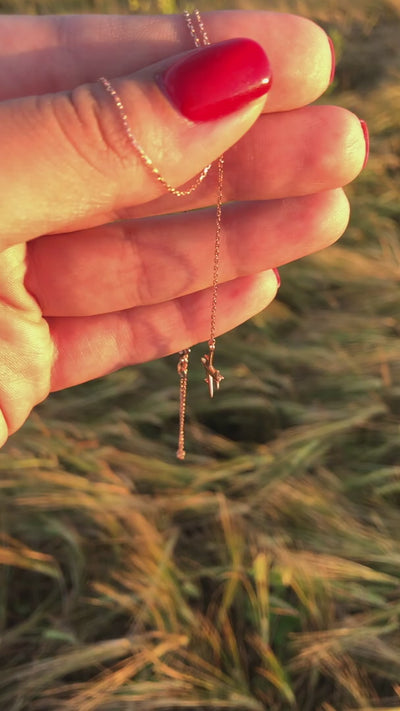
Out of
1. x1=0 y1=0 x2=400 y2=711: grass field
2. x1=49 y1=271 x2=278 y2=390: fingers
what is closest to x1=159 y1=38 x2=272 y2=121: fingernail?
x1=49 y1=271 x2=278 y2=390: fingers

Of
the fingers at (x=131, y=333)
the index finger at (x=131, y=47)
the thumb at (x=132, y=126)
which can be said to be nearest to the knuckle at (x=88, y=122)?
the thumb at (x=132, y=126)

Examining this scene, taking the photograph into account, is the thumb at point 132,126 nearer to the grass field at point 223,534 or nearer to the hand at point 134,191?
the hand at point 134,191

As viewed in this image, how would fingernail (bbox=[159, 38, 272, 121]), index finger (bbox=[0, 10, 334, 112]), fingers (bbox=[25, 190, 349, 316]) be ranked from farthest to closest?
fingers (bbox=[25, 190, 349, 316]) < index finger (bbox=[0, 10, 334, 112]) < fingernail (bbox=[159, 38, 272, 121])

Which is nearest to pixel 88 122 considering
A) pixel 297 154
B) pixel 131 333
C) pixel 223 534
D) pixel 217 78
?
pixel 217 78

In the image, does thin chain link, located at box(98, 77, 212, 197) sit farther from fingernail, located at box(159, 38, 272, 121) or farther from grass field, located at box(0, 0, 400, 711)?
grass field, located at box(0, 0, 400, 711)

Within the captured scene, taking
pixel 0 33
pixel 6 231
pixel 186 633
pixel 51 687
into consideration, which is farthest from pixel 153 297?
pixel 51 687

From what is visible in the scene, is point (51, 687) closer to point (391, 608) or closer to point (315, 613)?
point (315, 613)

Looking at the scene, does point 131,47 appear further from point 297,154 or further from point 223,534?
point 223,534
